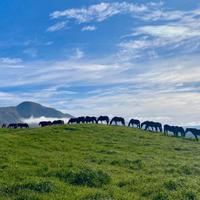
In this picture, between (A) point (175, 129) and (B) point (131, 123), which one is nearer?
(A) point (175, 129)

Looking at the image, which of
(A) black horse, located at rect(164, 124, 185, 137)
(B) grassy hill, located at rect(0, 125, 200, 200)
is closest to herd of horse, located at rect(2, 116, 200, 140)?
(A) black horse, located at rect(164, 124, 185, 137)

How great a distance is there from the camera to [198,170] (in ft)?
98.2

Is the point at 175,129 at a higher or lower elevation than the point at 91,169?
higher

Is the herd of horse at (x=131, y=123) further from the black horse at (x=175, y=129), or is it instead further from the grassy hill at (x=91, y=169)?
the grassy hill at (x=91, y=169)

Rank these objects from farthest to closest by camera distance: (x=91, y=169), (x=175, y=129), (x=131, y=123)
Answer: (x=131, y=123), (x=175, y=129), (x=91, y=169)

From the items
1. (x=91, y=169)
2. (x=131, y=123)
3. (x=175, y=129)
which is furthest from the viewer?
(x=131, y=123)

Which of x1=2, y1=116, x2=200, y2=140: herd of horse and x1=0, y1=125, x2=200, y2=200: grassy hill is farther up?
x1=2, y1=116, x2=200, y2=140: herd of horse

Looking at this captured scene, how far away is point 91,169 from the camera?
80.7 feet

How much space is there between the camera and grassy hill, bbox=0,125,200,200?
20609mm

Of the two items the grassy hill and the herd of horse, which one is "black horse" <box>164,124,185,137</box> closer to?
the herd of horse

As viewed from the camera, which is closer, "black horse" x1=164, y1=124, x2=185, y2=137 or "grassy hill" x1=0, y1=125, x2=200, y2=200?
"grassy hill" x1=0, y1=125, x2=200, y2=200

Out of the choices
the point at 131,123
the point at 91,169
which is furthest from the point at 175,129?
the point at 91,169

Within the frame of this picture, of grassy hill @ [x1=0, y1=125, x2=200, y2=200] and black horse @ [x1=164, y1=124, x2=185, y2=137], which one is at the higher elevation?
black horse @ [x1=164, y1=124, x2=185, y2=137]

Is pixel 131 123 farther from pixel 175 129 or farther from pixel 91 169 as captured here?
pixel 91 169
